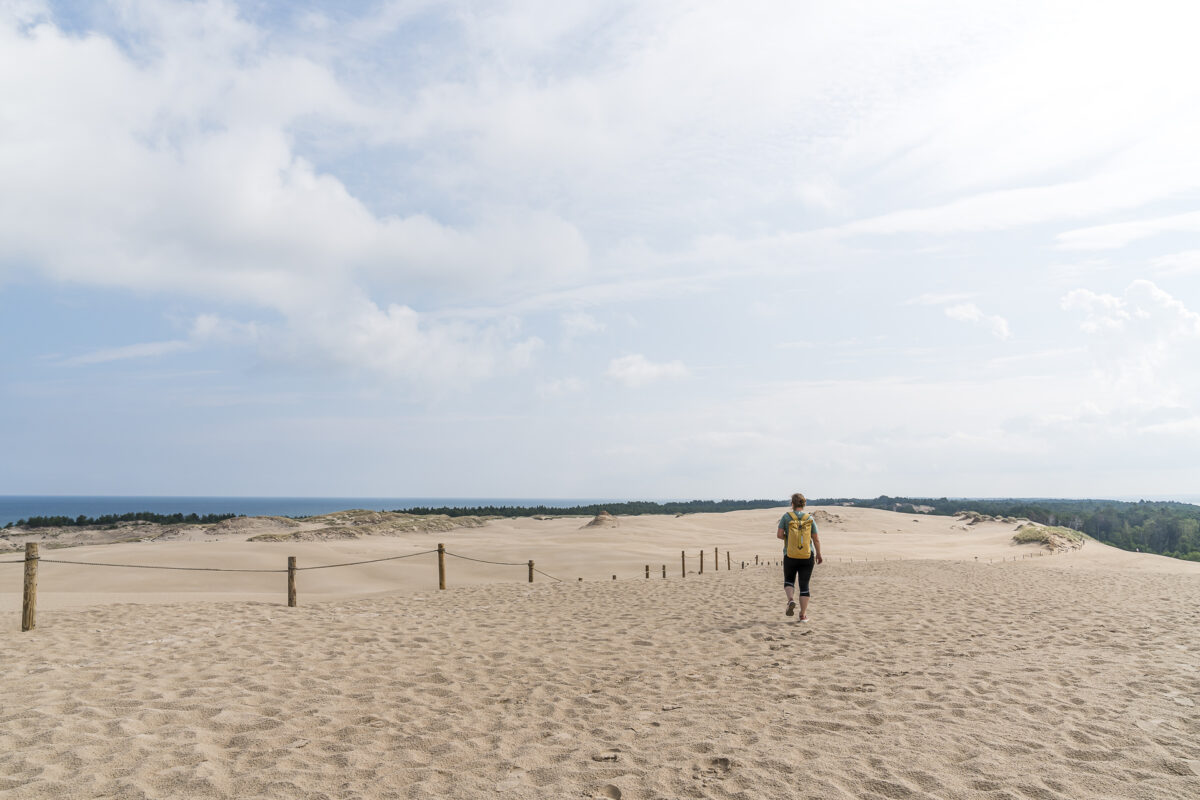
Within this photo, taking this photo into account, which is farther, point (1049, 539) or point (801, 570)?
point (1049, 539)

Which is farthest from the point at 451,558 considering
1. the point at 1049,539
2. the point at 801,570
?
the point at 1049,539

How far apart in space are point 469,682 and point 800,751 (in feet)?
13.0

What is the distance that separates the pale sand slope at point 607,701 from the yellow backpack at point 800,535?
123 cm

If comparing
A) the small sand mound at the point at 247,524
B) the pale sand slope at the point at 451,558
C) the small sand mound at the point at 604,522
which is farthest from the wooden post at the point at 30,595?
the small sand mound at the point at 604,522

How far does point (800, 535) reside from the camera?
11.0m

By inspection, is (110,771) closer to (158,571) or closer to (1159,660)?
(1159,660)

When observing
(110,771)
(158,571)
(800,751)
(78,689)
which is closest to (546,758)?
(800,751)

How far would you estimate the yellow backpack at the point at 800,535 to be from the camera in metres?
11.0

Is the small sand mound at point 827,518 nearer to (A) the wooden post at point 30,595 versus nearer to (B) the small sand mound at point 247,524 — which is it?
(B) the small sand mound at point 247,524

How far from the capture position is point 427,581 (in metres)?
25.1

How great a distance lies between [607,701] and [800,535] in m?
5.25

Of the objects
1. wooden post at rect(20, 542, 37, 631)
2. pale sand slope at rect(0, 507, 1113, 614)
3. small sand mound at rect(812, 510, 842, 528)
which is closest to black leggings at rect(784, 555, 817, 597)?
pale sand slope at rect(0, 507, 1113, 614)

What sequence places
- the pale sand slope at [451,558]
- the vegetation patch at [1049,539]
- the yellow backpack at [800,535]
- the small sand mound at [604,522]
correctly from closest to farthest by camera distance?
the yellow backpack at [800,535] < the pale sand slope at [451,558] < the vegetation patch at [1049,539] < the small sand mound at [604,522]

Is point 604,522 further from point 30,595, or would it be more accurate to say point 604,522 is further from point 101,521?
point 30,595
